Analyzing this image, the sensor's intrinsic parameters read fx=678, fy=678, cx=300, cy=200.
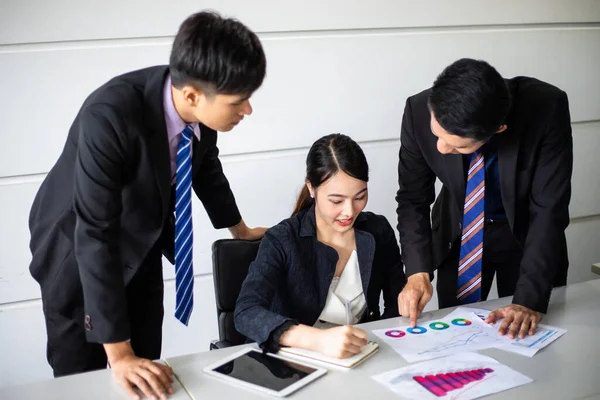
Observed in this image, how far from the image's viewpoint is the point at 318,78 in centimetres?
268

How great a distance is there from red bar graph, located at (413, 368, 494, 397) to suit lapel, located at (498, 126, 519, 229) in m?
0.59

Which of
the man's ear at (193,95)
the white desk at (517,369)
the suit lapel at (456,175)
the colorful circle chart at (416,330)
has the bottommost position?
the white desk at (517,369)

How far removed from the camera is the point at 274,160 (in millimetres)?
2688

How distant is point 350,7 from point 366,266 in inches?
46.9

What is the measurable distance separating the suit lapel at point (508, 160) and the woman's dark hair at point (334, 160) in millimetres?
374

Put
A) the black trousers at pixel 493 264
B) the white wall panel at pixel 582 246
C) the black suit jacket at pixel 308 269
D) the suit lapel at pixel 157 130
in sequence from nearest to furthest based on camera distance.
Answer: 1. the suit lapel at pixel 157 130
2. the black suit jacket at pixel 308 269
3. the black trousers at pixel 493 264
4. the white wall panel at pixel 582 246

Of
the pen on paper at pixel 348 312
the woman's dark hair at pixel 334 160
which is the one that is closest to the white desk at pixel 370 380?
the pen on paper at pixel 348 312

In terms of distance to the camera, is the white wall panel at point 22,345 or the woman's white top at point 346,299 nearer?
the woman's white top at point 346,299

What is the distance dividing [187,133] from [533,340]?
0.97 meters

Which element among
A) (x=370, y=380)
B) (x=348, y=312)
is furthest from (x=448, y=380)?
(x=348, y=312)

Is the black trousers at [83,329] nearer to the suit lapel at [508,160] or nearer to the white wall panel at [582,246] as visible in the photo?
the suit lapel at [508,160]

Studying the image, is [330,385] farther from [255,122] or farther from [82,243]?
[255,122]

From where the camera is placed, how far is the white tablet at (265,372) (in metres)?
1.38

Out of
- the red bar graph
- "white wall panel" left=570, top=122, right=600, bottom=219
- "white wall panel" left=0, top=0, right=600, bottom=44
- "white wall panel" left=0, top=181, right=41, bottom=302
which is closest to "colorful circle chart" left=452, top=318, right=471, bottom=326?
the red bar graph
